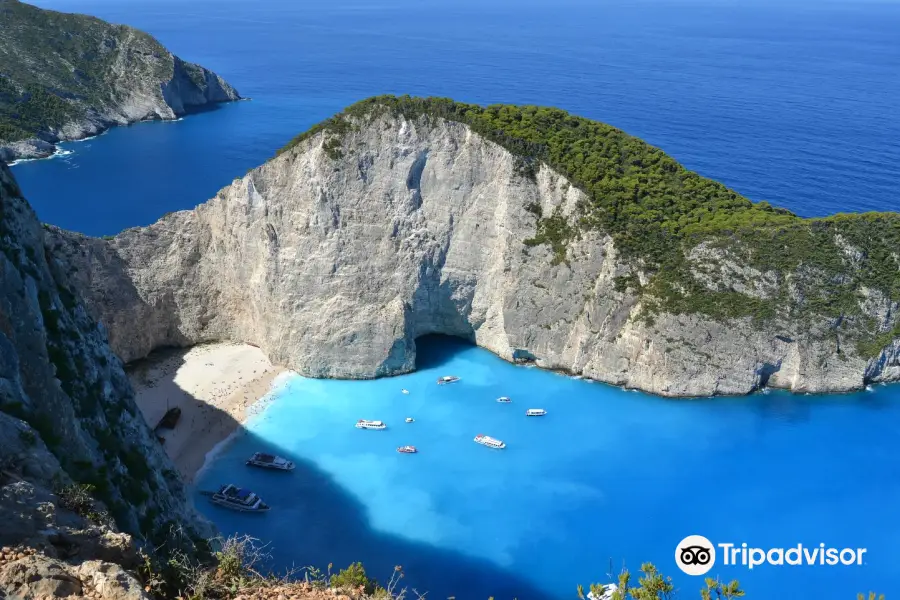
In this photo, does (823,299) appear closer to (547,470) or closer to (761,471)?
(761,471)

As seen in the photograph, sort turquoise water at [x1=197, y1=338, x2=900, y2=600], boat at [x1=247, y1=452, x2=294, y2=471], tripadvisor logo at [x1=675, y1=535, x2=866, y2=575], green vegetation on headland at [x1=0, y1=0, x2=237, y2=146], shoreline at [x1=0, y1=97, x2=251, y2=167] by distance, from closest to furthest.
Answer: tripadvisor logo at [x1=675, y1=535, x2=866, y2=575] < turquoise water at [x1=197, y1=338, x2=900, y2=600] < boat at [x1=247, y1=452, x2=294, y2=471] < shoreline at [x1=0, y1=97, x2=251, y2=167] < green vegetation on headland at [x1=0, y1=0, x2=237, y2=146]

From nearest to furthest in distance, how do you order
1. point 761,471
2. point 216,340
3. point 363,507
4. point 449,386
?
point 363,507
point 761,471
point 449,386
point 216,340

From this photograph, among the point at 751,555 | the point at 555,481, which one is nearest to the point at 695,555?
the point at 751,555

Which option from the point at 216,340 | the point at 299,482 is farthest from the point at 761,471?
the point at 216,340

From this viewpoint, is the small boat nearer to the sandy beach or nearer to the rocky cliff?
the sandy beach

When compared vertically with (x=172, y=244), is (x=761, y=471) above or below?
below

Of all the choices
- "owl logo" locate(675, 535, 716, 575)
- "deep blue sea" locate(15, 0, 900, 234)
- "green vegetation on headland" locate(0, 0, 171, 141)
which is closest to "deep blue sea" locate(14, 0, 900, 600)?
"owl logo" locate(675, 535, 716, 575)

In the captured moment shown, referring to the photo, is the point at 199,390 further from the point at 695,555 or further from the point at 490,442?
the point at 695,555

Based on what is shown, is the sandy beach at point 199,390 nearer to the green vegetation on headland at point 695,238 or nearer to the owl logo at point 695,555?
the green vegetation on headland at point 695,238
